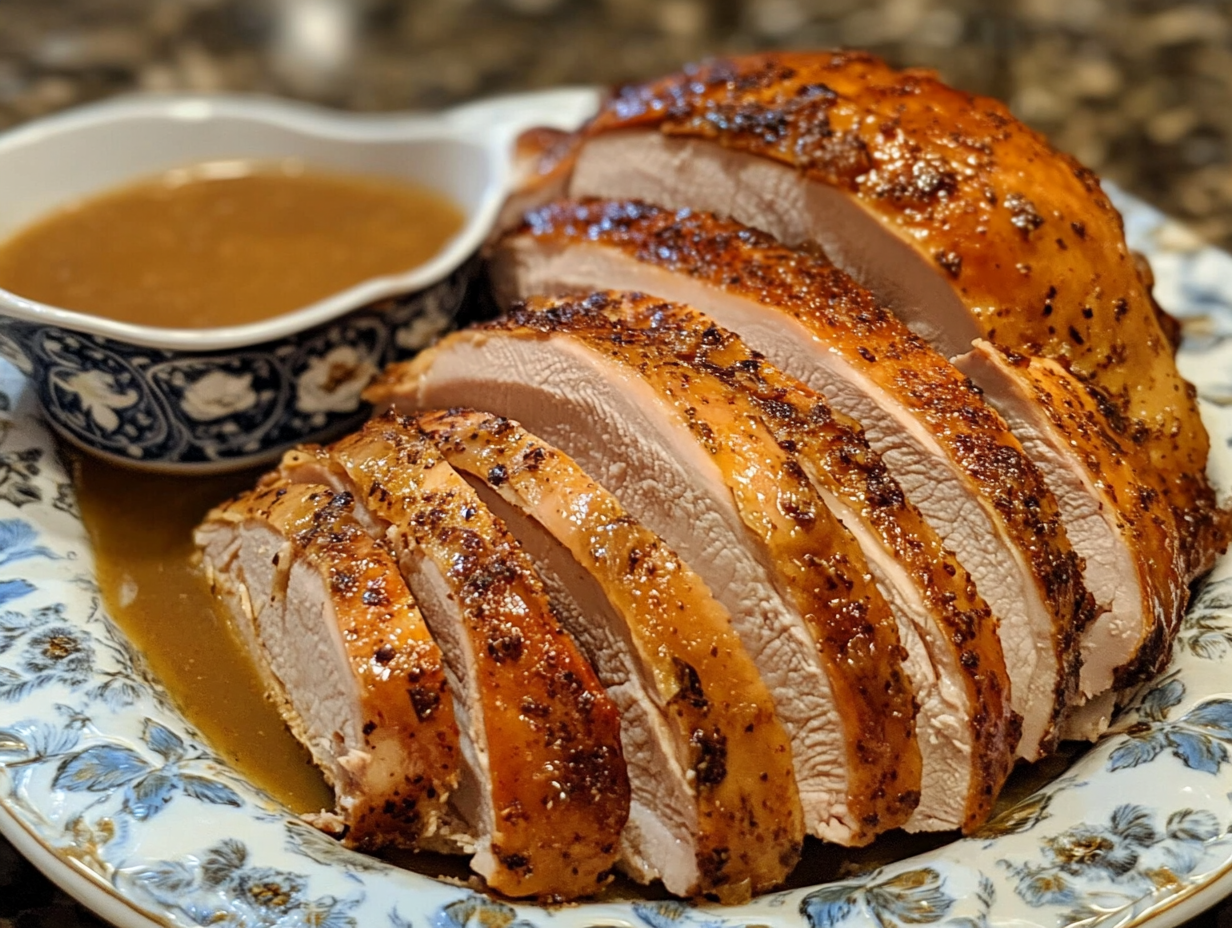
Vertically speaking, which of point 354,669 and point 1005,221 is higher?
point 1005,221

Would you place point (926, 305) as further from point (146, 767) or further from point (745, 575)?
point (146, 767)

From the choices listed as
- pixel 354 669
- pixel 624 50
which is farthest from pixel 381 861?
pixel 624 50

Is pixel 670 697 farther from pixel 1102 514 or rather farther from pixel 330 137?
pixel 330 137

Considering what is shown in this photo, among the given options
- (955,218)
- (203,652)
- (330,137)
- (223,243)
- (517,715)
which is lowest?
(203,652)

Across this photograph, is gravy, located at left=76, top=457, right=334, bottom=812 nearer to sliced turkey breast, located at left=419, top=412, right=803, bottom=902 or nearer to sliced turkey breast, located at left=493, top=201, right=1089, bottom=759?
sliced turkey breast, located at left=419, top=412, right=803, bottom=902

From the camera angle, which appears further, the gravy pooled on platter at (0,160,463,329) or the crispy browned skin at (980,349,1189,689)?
the gravy pooled on platter at (0,160,463,329)

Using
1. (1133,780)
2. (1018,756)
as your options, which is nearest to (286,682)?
(1018,756)

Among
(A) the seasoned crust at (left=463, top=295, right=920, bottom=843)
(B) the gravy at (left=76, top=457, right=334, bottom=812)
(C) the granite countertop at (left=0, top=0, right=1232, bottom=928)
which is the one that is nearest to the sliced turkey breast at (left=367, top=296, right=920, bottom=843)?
(A) the seasoned crust at (left=463, top=295, right=920, bottom=843)
